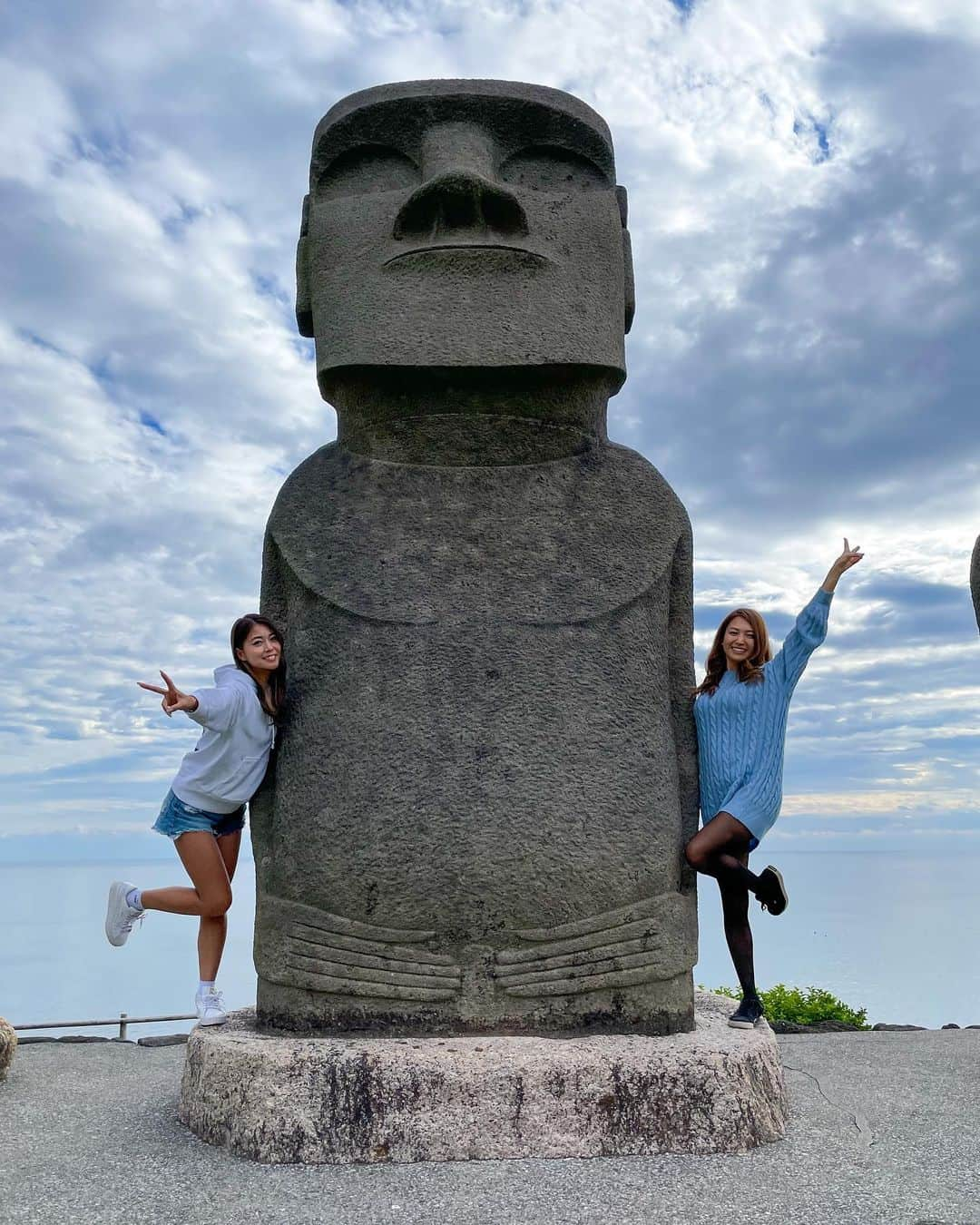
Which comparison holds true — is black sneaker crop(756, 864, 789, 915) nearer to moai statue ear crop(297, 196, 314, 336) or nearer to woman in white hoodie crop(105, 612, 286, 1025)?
woman in white hoodie crop(105, 612, 286, 1025)

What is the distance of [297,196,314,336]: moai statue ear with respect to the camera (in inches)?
211

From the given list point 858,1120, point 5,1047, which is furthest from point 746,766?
point 5,1047

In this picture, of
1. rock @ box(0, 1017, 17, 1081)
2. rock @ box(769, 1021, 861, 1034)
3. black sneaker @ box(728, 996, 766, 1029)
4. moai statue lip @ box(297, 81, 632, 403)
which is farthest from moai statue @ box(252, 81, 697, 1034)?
rock @ box(769, 1021, 861, 1034)

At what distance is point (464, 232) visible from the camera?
484 cm

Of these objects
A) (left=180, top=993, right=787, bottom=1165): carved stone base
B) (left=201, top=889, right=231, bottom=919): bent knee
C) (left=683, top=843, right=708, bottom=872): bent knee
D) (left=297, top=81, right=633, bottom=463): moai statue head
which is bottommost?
A: (left=180, top=993, right=787, bottom=1165): carved stone base

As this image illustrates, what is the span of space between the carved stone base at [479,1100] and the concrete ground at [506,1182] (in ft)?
0.22

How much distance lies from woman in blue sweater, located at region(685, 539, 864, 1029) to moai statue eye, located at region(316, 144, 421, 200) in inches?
95.8

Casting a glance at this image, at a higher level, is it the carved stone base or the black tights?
the black tights

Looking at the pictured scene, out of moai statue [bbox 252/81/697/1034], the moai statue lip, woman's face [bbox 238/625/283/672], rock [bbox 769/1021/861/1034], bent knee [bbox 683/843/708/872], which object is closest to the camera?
moai statue [bbox 252/81/697/1034]

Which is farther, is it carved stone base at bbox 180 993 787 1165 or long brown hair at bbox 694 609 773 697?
long brown hair at bbox 694 609 773 697

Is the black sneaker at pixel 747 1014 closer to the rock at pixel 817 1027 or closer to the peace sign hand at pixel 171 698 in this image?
the peace sign hand at pixel 171 698

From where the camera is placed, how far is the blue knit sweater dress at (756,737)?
4.59 metres

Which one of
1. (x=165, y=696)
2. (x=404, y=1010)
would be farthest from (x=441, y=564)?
(x=404, y=1010)

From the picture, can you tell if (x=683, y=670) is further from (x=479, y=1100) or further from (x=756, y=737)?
(x=479, y=1100)
